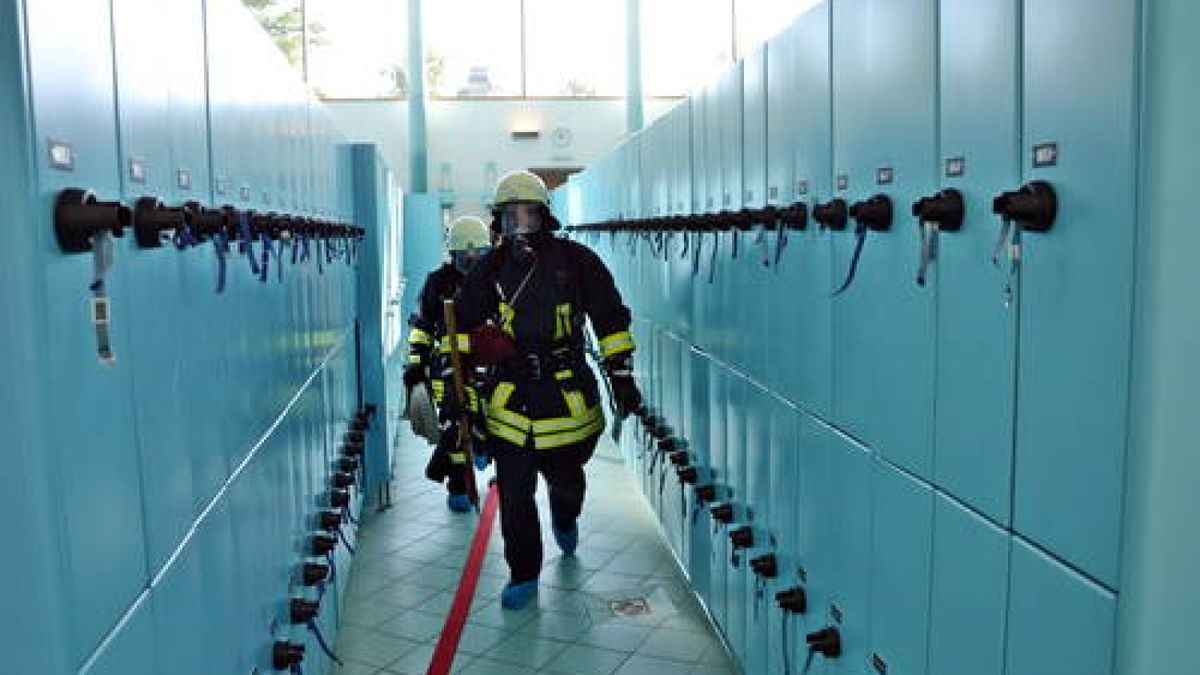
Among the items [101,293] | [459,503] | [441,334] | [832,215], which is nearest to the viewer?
[101,293]

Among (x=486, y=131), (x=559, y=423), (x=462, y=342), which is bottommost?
(x=559, y=423)

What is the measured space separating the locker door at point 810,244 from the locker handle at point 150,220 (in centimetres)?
162

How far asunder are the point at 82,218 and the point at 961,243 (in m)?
1.40

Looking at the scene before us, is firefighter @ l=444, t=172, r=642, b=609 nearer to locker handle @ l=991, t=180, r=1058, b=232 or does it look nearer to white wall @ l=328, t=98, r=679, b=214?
locker handle @ l=991, t=180, r=1058, b=232

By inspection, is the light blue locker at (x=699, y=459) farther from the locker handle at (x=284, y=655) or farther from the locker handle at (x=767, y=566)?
the locker handle at (x=284, y=655)

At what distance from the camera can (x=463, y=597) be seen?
5090mm

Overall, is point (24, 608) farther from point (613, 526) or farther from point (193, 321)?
point (613, 526)

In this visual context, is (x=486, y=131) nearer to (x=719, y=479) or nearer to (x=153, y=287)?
(x=719, y=479)

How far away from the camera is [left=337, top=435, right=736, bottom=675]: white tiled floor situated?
4.34 m

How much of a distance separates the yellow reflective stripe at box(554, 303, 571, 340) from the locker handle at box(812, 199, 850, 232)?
2355 mm

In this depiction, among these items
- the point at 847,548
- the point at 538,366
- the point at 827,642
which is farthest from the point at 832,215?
the point at 538,366

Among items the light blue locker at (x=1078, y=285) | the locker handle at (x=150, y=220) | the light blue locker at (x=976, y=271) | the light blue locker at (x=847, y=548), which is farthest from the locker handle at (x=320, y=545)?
the light blue locker at (x=1078, y=285)

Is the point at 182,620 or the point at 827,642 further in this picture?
the point at 827,642

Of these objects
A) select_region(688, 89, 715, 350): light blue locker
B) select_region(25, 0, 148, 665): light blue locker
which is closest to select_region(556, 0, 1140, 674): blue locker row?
select_region(688, 89, 715, 350): light blue locker
